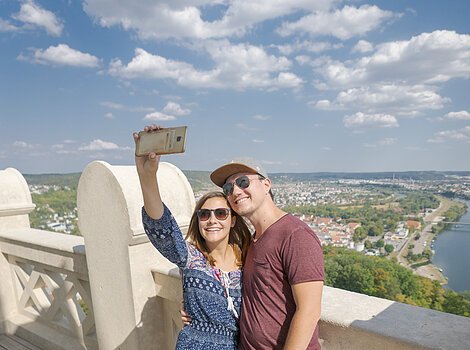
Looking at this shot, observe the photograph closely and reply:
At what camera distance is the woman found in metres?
1.54

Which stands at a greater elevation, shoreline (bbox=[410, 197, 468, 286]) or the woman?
the woman

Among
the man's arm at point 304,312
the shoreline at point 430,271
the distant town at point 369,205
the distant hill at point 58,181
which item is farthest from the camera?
the distant town at point 369,205

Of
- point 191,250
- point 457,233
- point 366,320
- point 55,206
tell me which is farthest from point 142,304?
point 457,233

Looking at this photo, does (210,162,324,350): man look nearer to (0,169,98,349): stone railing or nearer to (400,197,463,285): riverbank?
(0,169,98,349): stone railing

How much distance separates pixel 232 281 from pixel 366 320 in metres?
0.55

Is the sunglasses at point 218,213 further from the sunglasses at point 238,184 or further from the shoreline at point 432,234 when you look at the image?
the shoreline at point 432,234

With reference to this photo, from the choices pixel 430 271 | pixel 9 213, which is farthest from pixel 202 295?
pixel 430 271

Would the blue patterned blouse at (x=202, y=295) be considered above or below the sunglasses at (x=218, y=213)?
below

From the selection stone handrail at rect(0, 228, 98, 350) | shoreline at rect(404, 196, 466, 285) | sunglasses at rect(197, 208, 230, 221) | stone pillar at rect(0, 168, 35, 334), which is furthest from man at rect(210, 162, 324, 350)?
shoreline at rect(404, 196, 466, 285)

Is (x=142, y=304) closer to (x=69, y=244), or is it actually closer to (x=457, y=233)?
(x=69, y=244)

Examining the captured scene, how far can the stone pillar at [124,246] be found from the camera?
224cm

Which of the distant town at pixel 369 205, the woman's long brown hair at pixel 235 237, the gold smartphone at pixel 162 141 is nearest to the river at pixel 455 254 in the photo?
the distant town at pixel 369 205

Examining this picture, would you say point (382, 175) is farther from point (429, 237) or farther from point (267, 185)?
point (267, 185)

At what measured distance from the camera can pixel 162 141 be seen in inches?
51.6
